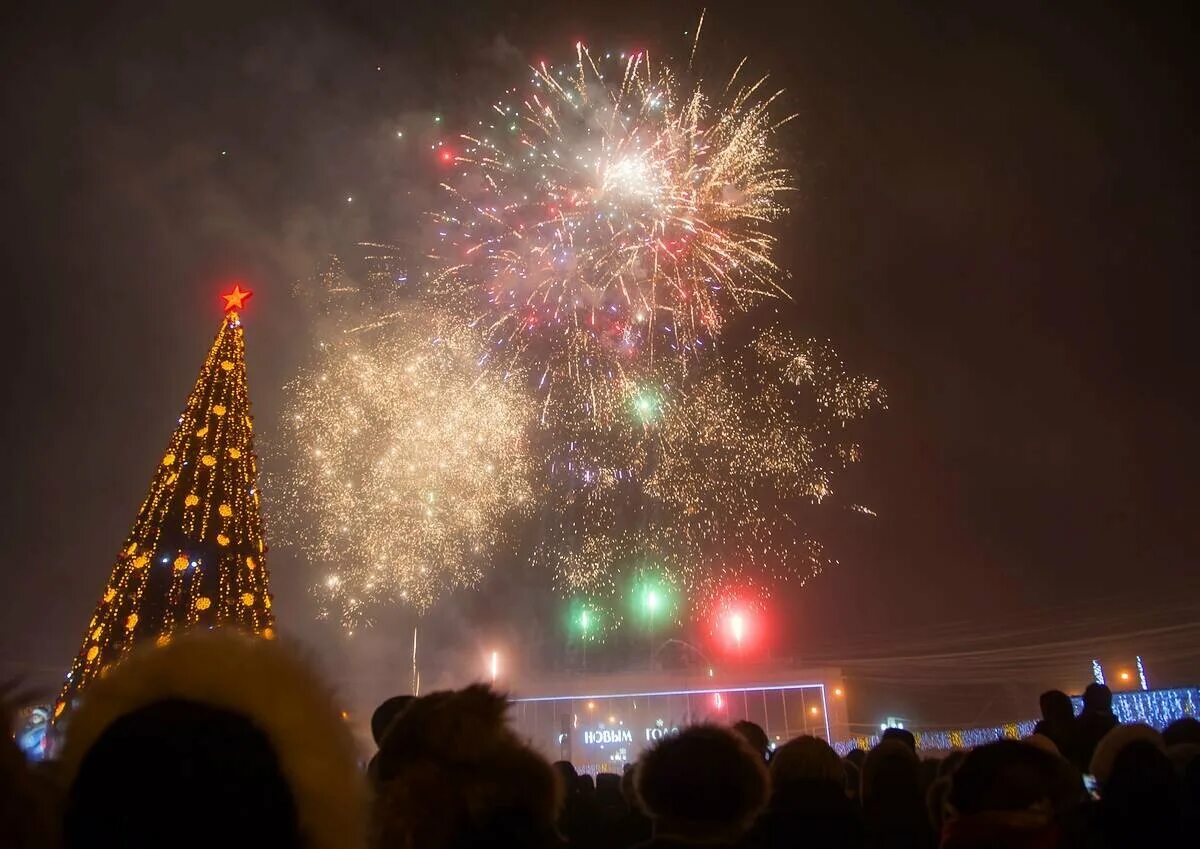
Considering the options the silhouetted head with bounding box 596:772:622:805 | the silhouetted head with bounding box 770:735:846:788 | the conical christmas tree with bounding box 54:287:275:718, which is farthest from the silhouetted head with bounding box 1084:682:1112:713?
the conical christmas tree with bounding box 54:287:275:718

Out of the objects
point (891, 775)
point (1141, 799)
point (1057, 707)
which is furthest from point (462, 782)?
point (1057, 707)

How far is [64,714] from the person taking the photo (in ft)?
4.56

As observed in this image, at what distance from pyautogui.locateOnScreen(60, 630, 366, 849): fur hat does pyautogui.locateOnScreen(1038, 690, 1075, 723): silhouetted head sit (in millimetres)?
6123

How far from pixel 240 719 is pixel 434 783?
1.05 m

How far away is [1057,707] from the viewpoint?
594 cm

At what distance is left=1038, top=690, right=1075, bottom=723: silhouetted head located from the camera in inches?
232

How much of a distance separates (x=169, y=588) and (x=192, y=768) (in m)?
11.1

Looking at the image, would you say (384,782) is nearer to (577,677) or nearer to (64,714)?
(64,714)

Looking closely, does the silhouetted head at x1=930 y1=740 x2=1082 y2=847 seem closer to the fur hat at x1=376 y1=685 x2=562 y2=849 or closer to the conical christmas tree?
the fur hat at x1=376 y1=685 x2=562 y2=849

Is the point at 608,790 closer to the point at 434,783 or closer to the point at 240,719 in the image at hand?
the point at 434,783

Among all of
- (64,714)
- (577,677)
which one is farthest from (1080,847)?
(577,677)

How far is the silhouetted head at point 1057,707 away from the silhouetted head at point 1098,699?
0.40 metres

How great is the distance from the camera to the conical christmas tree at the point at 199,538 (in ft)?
34.4

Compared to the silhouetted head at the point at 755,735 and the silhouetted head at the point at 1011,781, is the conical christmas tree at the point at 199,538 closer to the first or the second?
the silhouetted head at the point at 755,735
